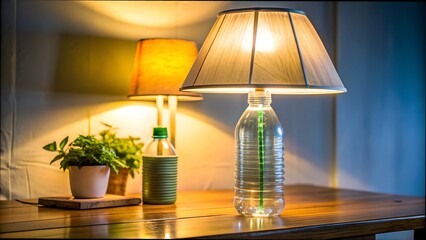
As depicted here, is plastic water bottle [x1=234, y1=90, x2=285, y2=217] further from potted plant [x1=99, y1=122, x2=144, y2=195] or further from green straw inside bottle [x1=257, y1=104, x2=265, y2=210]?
potted plant [x1=99, y1=122, x2=144, y2=195]

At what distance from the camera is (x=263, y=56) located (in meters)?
1.39

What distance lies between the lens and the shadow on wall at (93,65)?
6.17 ft

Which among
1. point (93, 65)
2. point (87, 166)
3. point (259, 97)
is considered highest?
point (93, 65)

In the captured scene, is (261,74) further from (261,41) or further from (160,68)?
(160,68)

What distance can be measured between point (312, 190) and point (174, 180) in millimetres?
601

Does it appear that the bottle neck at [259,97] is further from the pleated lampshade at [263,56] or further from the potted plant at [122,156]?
the potted plant at [122,156]

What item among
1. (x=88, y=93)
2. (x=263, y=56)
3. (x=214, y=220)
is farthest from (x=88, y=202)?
(x=263, y=56)

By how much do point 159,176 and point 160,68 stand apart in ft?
1.03

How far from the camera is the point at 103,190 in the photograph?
5.44ft

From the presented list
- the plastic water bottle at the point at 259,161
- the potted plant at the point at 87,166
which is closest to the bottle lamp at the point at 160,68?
the potted plant at the point at 87,166

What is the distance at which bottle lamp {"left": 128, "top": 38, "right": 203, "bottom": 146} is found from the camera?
1.81 m

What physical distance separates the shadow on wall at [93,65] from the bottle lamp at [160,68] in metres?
0.12

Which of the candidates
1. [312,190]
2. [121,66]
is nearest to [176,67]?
[121,66]

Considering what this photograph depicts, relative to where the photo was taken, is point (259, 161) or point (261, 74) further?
point (259, 161)
